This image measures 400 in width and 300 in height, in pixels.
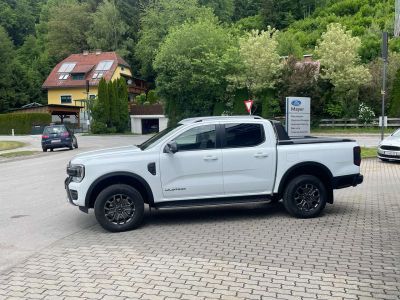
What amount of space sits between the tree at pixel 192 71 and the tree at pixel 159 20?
15445mm

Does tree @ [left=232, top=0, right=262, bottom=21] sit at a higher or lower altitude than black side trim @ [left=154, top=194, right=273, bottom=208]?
higher

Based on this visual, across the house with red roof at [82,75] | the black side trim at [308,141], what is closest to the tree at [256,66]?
the house with red roof at [82,75]

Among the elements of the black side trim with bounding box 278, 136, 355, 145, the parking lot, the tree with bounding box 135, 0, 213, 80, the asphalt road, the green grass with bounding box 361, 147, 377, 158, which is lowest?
the green grass with bounding box 361, 147, 377, 158

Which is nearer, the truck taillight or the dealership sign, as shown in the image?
the truck taillight

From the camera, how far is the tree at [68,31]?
285 ft

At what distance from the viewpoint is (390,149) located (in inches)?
661

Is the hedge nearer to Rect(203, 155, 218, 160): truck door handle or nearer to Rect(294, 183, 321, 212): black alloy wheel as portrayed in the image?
Rect(203, 155, 218, 160): truck door handle

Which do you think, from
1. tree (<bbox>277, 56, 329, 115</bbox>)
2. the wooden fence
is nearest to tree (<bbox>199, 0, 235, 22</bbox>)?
tree (<bbox>277, 56, 329, 115</bbox>)

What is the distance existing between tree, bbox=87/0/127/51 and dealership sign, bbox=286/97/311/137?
6783 cm

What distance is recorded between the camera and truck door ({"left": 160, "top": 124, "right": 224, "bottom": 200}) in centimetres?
792

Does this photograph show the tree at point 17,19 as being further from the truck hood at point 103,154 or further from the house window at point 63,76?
the truck hood at point 103,154

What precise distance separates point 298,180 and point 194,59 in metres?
39.2

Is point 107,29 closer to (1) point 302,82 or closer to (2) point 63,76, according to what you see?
(2) point 63,76

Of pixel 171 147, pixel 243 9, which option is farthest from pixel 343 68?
pixel 243 9
